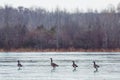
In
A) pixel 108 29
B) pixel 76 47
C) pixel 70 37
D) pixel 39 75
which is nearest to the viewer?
pixel 39 75

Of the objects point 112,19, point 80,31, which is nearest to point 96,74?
point 80,31

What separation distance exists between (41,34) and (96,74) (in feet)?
136

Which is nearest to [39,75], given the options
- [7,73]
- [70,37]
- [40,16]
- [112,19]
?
[7,73]

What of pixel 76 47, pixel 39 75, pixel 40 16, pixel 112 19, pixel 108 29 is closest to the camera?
pixel 39 75

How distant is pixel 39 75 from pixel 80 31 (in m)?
45.1

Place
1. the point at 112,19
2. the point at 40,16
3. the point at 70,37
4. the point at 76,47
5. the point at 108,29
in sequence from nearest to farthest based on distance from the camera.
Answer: the point at 76,47 < the point at 70,37 < the point at 108,29 < the point at 112,19 < the point at 40,16

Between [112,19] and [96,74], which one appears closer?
[96,74]

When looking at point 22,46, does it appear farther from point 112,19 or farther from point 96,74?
point 96,74

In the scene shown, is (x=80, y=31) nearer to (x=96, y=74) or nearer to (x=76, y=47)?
(x=76, y=47)

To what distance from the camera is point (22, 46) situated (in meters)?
67.9

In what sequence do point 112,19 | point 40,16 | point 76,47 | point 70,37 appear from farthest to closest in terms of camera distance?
point 40,16 → point 112,19 → point 70,37 → point 76,47

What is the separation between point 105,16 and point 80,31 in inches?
655

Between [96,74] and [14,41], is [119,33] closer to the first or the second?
[14,41]

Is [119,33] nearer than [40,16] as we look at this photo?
Yes
